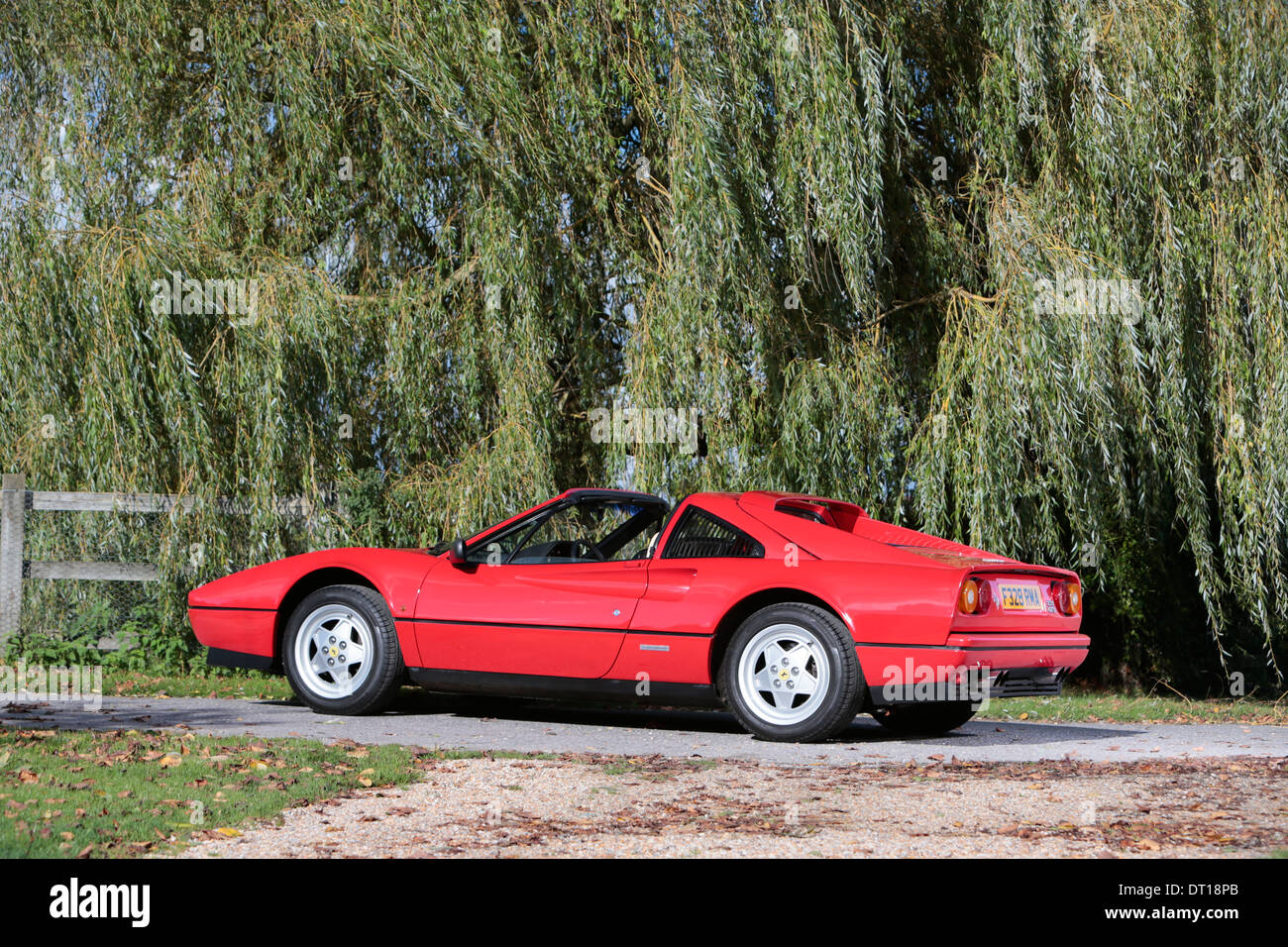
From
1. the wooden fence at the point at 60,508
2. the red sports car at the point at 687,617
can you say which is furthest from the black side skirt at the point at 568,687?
the wooden fence at the point at 60,508

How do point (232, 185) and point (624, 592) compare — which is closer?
point (624, 592)

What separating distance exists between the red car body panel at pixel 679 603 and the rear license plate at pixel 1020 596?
0.04 m

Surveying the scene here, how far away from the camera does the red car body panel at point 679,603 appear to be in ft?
22.7

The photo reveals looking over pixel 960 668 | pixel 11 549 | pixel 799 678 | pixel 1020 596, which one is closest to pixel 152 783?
pixel 799 678

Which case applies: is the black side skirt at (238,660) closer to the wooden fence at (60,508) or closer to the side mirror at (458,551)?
the side mirror at (458,551)

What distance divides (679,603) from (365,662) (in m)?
2.11

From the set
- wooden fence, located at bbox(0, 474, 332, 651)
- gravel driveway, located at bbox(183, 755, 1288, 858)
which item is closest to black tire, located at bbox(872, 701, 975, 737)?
gravel driveway, located at bbox(183, 755, 1288, 858)

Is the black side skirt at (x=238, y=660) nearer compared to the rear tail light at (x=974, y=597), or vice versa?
the rear tail light at (x=974, y=597)

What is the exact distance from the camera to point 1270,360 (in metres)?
10.2

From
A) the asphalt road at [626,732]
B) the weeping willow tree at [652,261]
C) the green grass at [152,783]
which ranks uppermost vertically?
the weeping willow tree at [652,261]

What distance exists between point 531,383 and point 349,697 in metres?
3.41
